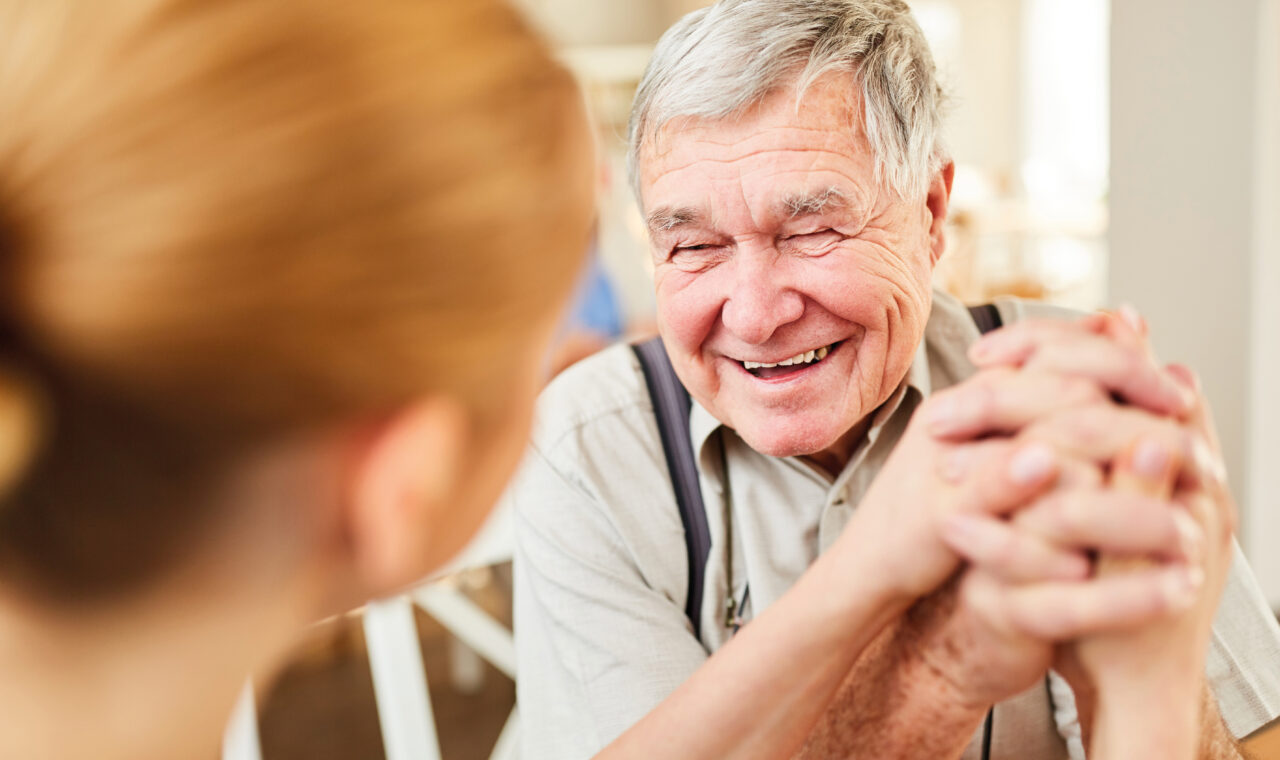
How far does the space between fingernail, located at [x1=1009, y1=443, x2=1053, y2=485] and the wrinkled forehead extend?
17.5 inches

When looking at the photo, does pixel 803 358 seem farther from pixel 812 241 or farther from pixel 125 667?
pixel 125 667

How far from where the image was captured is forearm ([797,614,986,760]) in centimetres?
92

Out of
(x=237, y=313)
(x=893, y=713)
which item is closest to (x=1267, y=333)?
(x=893, y=713)

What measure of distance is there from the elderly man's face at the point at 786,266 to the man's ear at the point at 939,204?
0.16 ft

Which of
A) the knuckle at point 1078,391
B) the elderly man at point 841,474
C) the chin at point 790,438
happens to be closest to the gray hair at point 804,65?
the elderly man at point 841,474

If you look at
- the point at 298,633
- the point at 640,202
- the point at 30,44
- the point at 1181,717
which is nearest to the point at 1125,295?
the point at 640,202

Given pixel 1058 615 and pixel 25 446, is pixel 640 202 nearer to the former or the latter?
pixel 1058 615

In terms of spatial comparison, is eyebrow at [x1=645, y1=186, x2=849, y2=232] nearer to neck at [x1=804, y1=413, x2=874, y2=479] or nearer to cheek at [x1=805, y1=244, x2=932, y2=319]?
cheek at [x1=805, y1=244, x2=932, y2=319]

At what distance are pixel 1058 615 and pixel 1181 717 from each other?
0.15 metres

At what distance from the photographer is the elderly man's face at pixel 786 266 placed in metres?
1.13

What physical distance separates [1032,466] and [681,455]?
0.60 meters

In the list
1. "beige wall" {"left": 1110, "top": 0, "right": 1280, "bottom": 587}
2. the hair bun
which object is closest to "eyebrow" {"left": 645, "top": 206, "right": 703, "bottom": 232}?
the hair bun

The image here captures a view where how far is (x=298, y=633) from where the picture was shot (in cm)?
67

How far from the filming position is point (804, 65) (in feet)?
3.66
